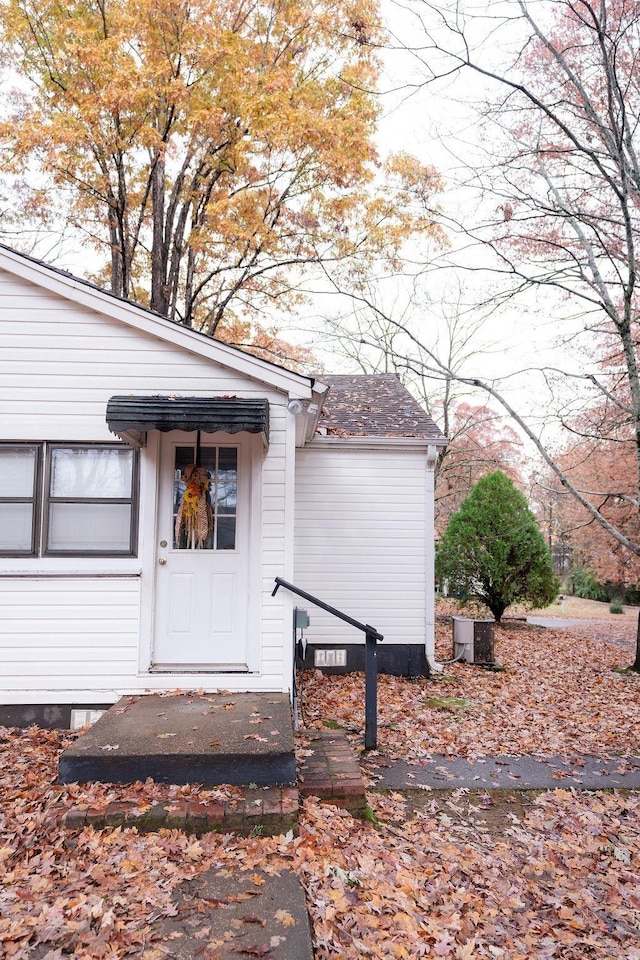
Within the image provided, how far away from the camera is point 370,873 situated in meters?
3.44

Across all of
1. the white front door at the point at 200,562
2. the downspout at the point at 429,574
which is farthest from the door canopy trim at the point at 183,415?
the downspout at the point at 429,574

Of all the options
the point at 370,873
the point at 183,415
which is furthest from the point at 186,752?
the point at 183,415

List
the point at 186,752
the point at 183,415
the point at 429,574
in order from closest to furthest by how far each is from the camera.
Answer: the point at 186,752 → the point at 183,415 → the point at 429,574

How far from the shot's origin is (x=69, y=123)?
30.7 ft

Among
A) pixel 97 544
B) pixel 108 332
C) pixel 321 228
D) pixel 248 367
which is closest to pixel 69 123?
pixel 321 228

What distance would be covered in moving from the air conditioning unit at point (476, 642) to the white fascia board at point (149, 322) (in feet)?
20.4

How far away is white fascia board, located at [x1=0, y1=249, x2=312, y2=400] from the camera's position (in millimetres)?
5602

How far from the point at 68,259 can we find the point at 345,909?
1363cm

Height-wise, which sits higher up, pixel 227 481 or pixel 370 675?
pixel 227 481

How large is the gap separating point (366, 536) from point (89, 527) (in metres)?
4.54

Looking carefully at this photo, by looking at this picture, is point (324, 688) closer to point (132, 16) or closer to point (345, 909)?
point (345, 909)

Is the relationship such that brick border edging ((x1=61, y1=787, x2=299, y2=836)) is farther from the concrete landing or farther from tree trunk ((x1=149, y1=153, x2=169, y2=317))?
tree trunk ((x1=149, y1=153, x2=169, y2=317))

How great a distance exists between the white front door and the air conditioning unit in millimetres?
5635

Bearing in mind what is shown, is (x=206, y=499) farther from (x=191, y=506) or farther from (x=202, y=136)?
(x=202, y=136)
